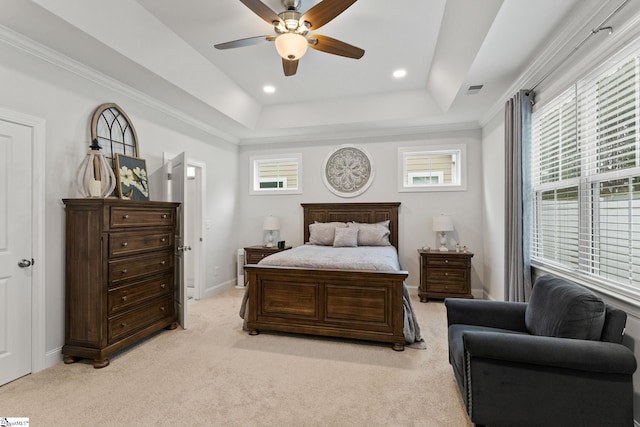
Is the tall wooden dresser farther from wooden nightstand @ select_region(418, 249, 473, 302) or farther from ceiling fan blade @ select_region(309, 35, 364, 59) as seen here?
wooden nightstand @ select_region(418, 249, 473, 302)

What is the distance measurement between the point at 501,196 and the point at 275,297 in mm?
3128

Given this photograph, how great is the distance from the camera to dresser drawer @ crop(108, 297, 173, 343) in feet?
9.01

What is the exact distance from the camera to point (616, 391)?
1.54 metres

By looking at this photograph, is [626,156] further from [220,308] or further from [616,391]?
[220,308]

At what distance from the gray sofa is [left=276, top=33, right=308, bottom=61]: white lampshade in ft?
7.96

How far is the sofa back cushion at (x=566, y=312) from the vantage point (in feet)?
5.49

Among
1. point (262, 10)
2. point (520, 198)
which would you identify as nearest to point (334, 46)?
point (262, 10)

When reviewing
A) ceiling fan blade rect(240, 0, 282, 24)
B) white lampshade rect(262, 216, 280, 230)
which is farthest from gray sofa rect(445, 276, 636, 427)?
white lampshade rect(262, 216, 280, 230)

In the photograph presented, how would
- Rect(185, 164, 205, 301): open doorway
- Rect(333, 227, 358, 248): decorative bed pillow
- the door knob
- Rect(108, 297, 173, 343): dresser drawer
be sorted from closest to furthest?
→ 1. the door knob
2. Rect(108, 297, 173, 343): dresser drawer
3. Rect(333, 227, 358, 248): decorative bed pillow
4. Rect(185, 164, 205, 301): open doorway

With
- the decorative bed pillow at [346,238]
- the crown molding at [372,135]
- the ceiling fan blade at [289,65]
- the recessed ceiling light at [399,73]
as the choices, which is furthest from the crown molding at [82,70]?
the recessed ceiling light at [399,73]

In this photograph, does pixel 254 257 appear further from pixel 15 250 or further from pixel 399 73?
pixel 399 73

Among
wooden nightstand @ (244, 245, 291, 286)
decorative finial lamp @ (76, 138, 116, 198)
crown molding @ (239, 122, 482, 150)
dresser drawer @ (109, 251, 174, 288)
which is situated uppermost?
crown molding @ (239, 122, 482, 150)

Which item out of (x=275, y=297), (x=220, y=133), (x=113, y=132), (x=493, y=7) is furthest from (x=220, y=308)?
(x=493, y=7)

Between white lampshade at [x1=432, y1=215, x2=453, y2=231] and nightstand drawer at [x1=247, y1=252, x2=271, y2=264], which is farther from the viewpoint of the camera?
nightstand drawer at [x1=247, y1=252, x2=271, y2=264]
